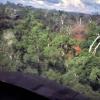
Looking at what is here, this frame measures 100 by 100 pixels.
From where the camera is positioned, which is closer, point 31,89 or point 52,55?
point 31,89

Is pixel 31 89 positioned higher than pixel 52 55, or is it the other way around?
pixel 31 89

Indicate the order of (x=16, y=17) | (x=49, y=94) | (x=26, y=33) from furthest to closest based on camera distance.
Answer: (x=16, y=17)
(x=26, y=33)
(x=49, y=94)

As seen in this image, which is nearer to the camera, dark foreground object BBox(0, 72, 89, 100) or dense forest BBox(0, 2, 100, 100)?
dark foreground object BBox(0, 72, 89, 100)

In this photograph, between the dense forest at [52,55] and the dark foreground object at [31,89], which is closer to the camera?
the dark foreground object at [31,89]

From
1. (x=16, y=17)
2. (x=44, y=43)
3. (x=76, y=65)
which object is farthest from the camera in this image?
(x=16, y=17)

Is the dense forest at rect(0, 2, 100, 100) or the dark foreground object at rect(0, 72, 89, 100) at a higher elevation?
the dark foreground object at rect(0, 72, 89, 100)

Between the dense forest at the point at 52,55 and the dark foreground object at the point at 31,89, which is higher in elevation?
the dark foreground object at the point at 31,89

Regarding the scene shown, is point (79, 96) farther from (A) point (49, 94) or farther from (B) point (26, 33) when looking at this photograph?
(B) point (26, 33)

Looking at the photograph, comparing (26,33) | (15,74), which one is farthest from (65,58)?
(15,74)
